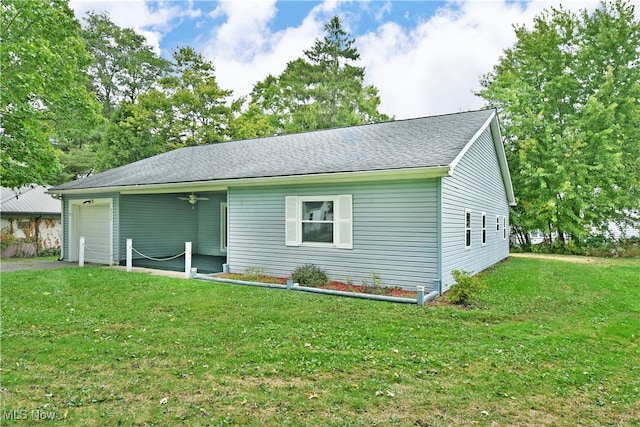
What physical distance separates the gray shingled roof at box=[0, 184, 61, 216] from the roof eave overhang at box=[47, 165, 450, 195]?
16.7ft

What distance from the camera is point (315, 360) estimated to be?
4.34m

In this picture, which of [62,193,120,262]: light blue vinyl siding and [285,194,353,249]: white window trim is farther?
[62,193,120,262]: light blue vinyl siding

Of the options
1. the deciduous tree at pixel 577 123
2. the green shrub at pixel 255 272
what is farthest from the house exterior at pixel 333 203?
the deciduous tree at pixel 577 123

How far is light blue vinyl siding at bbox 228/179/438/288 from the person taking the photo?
315 inches

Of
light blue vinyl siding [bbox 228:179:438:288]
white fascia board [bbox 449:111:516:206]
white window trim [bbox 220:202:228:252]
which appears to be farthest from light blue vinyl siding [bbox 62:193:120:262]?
white fascia board [bbox 449:111:516:206]

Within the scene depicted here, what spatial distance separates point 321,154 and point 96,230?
9.05 meters

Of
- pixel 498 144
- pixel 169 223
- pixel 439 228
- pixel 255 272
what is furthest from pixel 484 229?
pixel 169 223

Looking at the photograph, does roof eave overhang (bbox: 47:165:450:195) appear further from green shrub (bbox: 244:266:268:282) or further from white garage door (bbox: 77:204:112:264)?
green shrub (bbox: 244:266:268:282)

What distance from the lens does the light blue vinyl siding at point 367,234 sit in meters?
8.00

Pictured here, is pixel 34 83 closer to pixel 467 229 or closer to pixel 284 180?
pixel 284 180

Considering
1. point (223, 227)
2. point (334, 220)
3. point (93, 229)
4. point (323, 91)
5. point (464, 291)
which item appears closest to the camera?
point (464, 291)

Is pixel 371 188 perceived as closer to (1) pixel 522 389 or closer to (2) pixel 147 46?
(1) pixel 522 389

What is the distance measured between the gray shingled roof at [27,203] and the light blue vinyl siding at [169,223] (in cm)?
640

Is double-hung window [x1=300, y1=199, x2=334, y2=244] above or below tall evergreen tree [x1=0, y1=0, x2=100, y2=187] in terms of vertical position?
below
